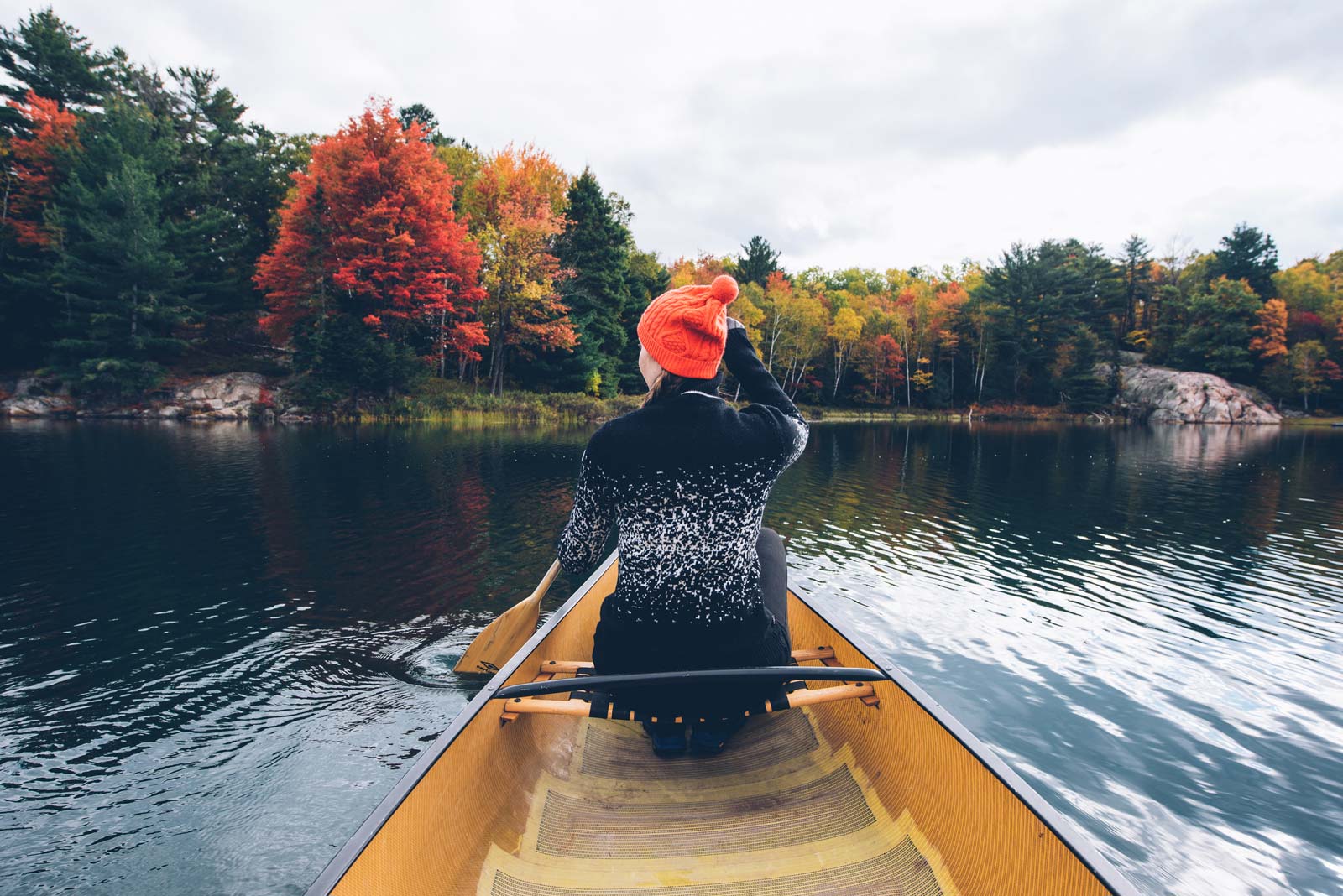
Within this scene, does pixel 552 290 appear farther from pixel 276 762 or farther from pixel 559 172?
pixel 276 762

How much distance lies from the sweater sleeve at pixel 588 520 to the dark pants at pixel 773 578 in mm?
715

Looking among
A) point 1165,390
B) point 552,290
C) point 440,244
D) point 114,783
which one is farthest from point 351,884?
point 1165,390

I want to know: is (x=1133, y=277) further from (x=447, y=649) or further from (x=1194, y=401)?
(x=447, y=649)

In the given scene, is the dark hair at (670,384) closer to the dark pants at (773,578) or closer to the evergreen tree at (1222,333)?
the dark pants at (773,578)

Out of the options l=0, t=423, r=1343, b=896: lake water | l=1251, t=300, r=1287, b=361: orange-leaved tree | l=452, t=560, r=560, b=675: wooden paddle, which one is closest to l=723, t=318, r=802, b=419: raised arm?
l=452, t=560, r=560, b=675: wooden paddle

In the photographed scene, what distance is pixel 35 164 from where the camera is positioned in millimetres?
28797

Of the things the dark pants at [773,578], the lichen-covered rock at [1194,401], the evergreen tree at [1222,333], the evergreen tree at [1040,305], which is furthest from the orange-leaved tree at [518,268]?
the evergreen tree at [1222,333]

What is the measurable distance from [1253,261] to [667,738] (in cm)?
6566

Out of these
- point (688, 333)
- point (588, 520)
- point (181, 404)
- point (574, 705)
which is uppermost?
point (688, 333)

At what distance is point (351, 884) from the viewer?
1339 millimetres

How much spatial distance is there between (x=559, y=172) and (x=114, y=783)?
35263mm

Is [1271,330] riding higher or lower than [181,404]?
higher

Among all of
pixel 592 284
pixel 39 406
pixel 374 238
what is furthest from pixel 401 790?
pixel 39 406

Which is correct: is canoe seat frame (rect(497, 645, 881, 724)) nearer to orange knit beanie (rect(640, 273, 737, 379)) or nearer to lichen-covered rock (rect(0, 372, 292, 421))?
orange knit beanie (rect(640, 273, 737, 379))
